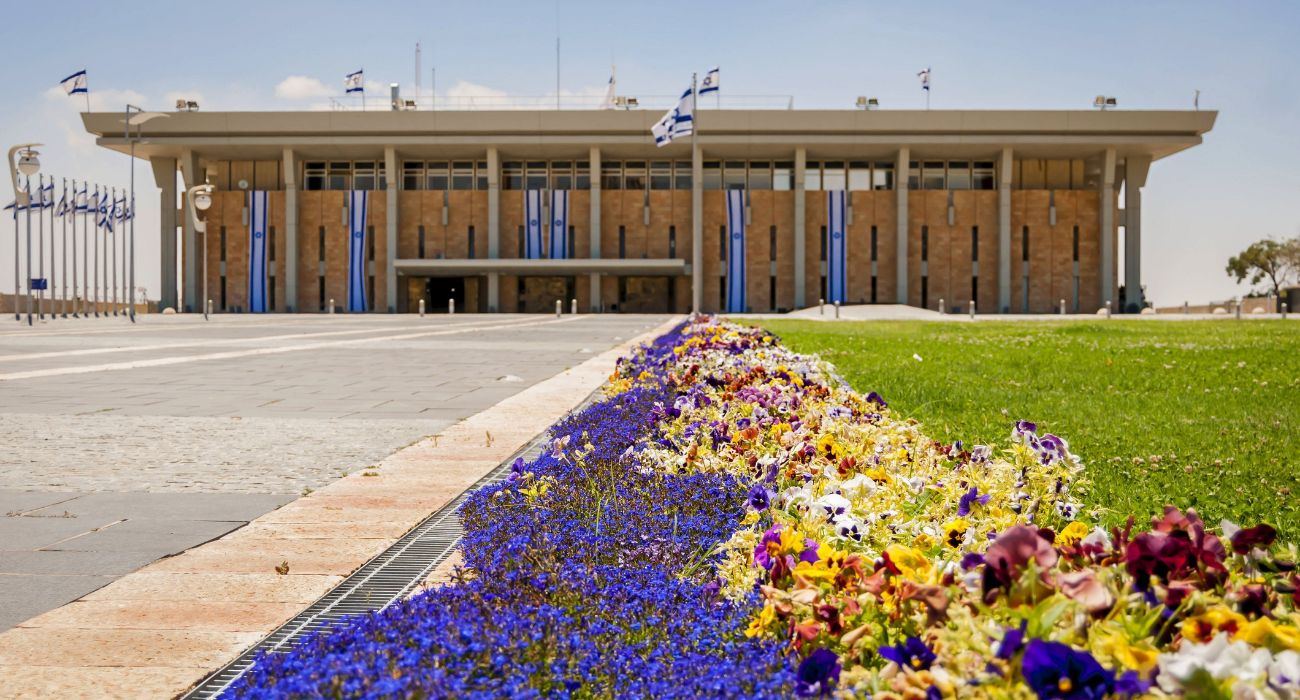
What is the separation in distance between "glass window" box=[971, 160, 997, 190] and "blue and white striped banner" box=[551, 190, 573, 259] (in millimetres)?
24082

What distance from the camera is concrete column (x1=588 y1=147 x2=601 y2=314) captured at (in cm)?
5759

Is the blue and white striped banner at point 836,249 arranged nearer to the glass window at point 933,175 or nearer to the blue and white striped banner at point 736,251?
the blue and white striped banner at point 736,251

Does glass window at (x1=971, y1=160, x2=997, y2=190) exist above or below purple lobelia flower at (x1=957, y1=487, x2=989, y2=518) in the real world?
above

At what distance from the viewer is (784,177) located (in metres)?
60.1

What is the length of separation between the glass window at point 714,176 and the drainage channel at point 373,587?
186 ft

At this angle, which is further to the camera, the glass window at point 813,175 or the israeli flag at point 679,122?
the glass window at point 813,175

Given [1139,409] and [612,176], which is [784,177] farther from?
[1139,409]

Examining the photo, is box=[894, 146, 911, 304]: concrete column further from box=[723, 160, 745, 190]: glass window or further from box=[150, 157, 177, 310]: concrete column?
box=[150, 157, 177, 310]: concrete column

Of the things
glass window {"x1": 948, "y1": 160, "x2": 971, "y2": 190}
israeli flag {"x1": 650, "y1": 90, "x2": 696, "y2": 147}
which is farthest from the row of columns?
israeli flag {"x1": 650, "y1": 90, "x2": 696, "y2": 147}

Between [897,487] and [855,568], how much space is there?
111 cm

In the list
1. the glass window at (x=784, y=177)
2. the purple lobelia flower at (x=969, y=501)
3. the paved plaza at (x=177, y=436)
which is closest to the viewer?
the purple lobelia flower at (x=969, y=501)

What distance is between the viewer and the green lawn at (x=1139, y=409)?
447cm

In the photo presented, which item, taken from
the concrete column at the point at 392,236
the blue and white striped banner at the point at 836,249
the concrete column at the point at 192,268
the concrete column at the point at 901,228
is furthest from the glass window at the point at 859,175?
the concrete column at the point at 192,268

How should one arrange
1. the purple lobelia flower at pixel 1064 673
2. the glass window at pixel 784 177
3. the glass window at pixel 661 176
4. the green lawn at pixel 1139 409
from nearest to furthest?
1. the purple lobelia flower at pixel 1064 673
2. the green lawn at pixel 1139 409
3. the glass window at pixel 784 177
4. the glass window at pixel 661 176
